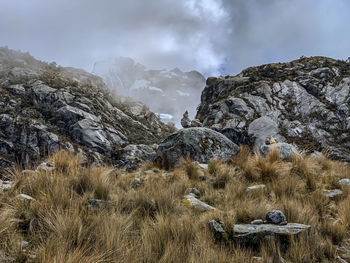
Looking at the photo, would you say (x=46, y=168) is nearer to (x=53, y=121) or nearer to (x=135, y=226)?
(x=135, y=226)

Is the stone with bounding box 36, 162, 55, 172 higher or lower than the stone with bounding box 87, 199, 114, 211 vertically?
higher

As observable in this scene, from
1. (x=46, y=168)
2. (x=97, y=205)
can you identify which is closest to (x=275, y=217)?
(x=97, y=205)

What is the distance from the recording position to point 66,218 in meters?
2.19

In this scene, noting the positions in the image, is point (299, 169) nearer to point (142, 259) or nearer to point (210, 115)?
point (142, 259)

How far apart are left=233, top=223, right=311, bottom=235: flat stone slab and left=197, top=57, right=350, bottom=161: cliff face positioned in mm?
17729

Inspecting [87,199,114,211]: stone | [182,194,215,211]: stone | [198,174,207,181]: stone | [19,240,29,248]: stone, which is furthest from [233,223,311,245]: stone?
[198,174,207,181]: stone

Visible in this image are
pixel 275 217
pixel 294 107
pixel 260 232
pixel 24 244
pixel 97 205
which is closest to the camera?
pixel 24 244

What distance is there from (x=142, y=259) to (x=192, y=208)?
1.70 metres

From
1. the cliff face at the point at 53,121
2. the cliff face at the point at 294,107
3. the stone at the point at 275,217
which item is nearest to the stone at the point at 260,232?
the stone at the point at 275,217

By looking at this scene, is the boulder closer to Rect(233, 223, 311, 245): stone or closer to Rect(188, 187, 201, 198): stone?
Rect(188, 187, 201, 198): stone

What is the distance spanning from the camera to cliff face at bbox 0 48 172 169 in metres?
44.1

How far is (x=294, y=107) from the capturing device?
27.6 m

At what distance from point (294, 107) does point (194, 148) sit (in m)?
24.0

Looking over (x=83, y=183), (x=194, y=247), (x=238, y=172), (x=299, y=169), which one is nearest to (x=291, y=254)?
(x=194, y=247)
